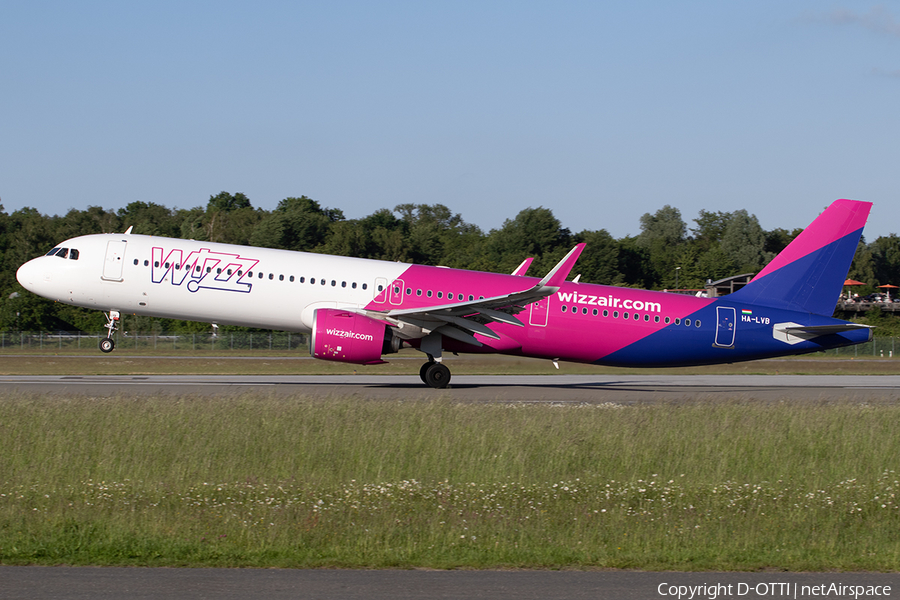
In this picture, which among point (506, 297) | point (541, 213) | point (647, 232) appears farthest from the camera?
point (647, 232)

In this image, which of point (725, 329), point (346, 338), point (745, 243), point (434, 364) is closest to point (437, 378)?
point (434, 364)

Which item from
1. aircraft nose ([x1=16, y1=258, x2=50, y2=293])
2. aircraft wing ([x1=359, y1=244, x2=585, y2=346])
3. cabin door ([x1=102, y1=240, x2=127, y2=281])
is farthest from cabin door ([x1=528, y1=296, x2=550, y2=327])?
aircraft nose ([x1=16, y1=258, x2=50, y2=293])

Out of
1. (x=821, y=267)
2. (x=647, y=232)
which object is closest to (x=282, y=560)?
(x=821, y=267)

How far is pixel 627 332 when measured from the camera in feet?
84.7

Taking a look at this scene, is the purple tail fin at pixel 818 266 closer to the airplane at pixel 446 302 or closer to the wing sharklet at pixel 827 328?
the airplane at pixel 446 302

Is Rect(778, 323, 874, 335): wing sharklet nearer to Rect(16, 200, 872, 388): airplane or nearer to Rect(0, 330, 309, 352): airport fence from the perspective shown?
Result: Rect(16, 200, 872, 388): airplane

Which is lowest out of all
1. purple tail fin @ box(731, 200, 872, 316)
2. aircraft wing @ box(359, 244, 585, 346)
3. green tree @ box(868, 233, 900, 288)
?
aircraft wing @ box(359, 244, 585, 346)

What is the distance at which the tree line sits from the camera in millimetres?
71812

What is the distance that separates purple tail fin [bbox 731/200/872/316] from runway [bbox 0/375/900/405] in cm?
303

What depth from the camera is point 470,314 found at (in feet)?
78.9

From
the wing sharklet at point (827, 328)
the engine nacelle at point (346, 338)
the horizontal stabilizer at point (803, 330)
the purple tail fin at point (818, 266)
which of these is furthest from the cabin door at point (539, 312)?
the wing sharklet at point (827, 328)

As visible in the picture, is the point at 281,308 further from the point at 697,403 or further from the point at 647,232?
the point at 647,232

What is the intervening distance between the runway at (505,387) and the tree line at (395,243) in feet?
107

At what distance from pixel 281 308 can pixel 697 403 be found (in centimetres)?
1196
